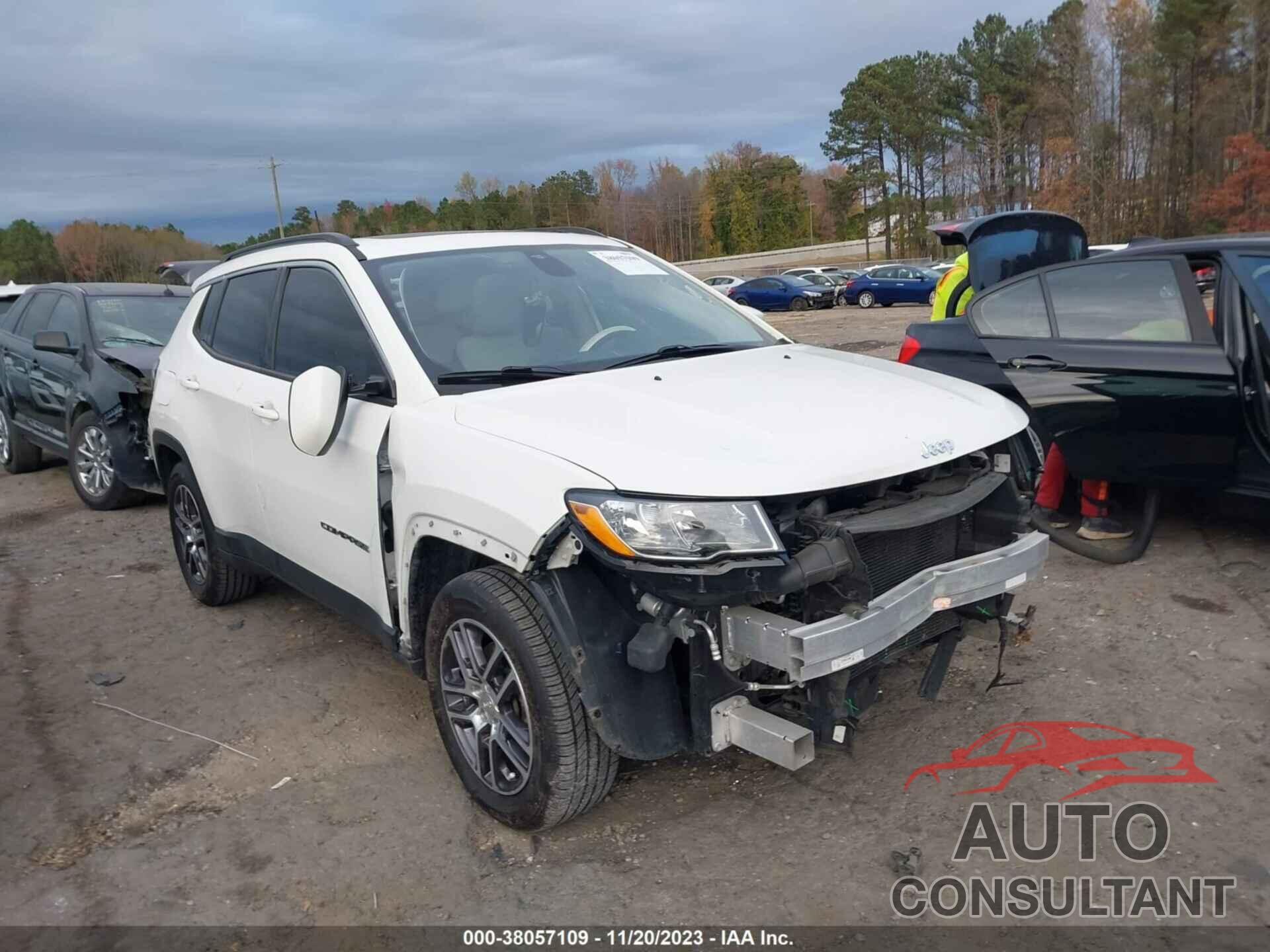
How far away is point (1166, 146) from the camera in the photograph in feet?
173

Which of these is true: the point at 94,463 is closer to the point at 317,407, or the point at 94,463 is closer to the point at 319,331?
the point at 319,331

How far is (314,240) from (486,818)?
8.07ft

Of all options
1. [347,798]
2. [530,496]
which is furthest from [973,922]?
[347,798]

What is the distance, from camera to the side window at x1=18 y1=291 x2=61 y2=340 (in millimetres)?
9062

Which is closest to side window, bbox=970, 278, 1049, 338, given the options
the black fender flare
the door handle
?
the door handle

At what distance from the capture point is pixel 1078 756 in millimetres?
3461

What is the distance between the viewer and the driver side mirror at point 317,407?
3.47 m

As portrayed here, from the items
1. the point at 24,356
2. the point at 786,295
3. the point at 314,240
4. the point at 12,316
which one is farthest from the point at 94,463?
the point at 786,295

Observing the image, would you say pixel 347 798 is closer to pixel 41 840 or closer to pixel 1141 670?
pixel 41 840

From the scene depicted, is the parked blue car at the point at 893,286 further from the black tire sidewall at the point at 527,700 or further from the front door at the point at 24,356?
the black tire sidewall at the point at 527,700

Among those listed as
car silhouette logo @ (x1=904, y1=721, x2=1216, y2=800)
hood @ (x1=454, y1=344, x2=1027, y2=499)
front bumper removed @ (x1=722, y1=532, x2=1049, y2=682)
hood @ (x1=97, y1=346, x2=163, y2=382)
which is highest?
hood @ (x1=97, y1=346, x2=163, y2=382)

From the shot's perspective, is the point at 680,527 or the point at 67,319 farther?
the point at 67,319

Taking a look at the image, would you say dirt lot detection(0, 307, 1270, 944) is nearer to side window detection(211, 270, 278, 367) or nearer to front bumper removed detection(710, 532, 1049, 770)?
front bumper removed detection(710, 532, 1049, 770)

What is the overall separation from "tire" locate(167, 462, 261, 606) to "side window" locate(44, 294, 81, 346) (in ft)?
11.4
